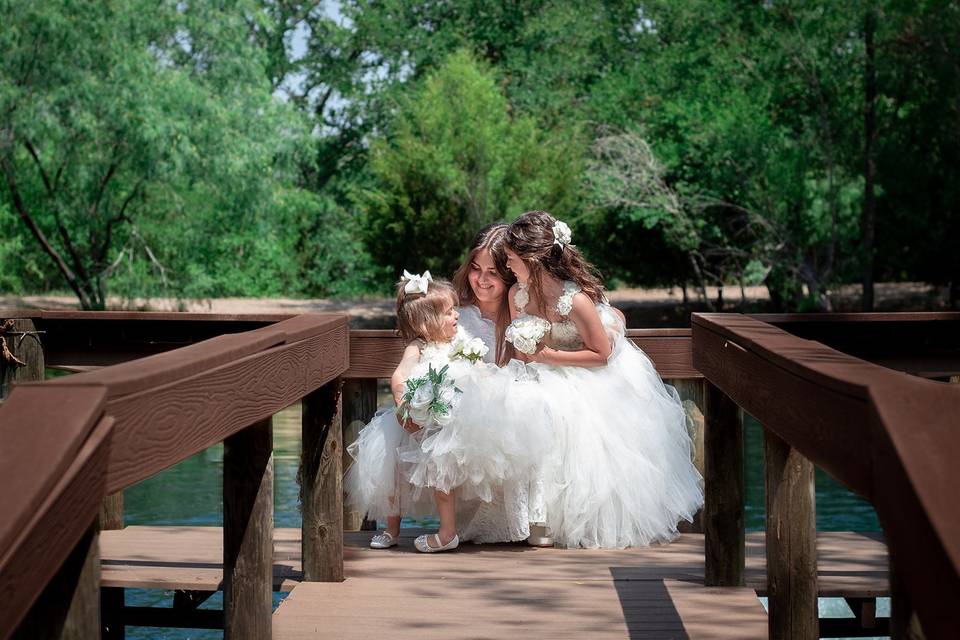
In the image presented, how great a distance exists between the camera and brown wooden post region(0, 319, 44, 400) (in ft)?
20.4

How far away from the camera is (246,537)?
3689 millimetres

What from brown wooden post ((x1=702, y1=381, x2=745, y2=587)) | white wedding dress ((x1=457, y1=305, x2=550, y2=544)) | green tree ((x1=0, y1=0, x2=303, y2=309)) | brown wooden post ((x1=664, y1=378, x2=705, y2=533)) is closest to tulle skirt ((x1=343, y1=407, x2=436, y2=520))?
white wedding dress ((x1=457, y1=305, x2=550, y2=544))

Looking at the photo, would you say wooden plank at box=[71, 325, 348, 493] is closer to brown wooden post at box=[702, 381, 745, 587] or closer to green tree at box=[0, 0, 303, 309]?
brown wooden post at box=[702, 381, 745, 587]

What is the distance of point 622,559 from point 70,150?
19.2m

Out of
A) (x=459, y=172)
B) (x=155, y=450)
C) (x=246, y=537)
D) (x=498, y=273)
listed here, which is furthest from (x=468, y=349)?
(x=459, y=172)

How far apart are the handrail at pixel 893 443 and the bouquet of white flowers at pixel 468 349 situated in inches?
105

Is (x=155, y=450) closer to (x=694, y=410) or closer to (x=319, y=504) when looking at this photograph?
(x=319, y=504)

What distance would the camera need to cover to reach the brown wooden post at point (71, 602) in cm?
209

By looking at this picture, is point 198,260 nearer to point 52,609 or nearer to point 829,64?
point 829,64

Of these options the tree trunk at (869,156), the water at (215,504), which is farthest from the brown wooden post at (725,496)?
the tree trunk at (869,156)

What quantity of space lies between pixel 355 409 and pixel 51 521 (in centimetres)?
472

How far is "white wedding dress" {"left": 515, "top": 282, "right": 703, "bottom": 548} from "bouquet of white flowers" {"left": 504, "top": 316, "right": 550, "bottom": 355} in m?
0.08

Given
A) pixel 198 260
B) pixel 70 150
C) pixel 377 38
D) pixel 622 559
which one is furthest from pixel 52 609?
pixel 377 38

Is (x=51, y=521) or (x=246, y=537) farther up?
(x=51, y=521)
